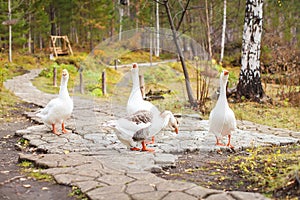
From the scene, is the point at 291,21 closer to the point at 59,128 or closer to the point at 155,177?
the point at 59,128

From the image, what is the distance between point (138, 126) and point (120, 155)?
45cm

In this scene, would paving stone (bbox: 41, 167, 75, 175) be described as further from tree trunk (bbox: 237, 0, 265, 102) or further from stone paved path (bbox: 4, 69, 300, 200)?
tree trunk (bbox: 237, 0, 265, 102)

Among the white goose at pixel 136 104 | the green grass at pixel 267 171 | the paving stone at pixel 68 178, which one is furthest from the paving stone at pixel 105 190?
the white goose at pixel 136 104

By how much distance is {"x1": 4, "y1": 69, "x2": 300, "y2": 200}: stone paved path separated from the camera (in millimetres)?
3449

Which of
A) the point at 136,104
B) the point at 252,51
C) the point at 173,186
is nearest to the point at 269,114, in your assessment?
the point at 252,51

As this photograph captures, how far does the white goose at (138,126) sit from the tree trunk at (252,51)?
20.3 feet

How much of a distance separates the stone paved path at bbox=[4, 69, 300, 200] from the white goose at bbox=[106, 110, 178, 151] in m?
0.19

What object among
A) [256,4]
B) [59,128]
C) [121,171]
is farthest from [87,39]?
[121,171]

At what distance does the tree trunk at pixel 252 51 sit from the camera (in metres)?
10.7

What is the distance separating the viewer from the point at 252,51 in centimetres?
1077

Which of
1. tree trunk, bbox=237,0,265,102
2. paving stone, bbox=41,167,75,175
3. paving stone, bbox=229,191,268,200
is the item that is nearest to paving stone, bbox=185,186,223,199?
paving stone, bbox=229,191,268,200

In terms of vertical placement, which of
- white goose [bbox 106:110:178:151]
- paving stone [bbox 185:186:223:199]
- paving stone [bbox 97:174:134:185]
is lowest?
paving stone [bbox 97:174:134:185]

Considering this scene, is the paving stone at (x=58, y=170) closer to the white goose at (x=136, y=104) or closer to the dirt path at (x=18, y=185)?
the dirt path at (x=18, y=185)

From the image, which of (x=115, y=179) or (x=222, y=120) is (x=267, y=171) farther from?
(x=222, y=120)
